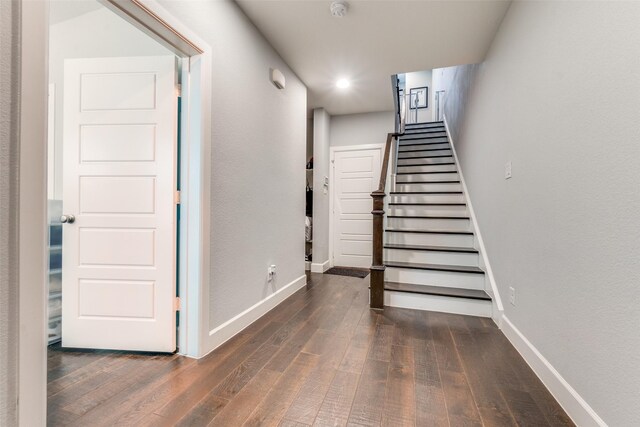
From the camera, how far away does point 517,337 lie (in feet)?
6.36

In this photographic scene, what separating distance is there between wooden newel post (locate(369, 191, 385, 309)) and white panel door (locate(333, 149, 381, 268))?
68.2 inches

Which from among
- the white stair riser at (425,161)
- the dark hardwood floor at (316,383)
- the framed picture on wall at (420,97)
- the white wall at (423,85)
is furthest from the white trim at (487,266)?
the framed picture on wall at (420,97)

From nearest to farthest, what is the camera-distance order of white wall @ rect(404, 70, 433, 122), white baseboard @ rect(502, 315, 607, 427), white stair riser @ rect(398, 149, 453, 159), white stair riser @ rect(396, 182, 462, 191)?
white baseboard @ rect(502, 315, 607, 427) < white stair riser @ rect(396, 182, 462, 191) < white stair riser @ rect(398, 149, 453, 159) < white wall @ rect(404, 70, 433, 122)

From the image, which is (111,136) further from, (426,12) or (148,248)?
(426,12)

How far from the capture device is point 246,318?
2260mm

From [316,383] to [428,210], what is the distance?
2843 mm

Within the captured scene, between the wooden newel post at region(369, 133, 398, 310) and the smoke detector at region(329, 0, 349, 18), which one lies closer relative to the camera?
the smoke detector at region(329, 0, 349, 18)

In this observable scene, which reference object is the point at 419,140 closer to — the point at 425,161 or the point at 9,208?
the point at 425,161

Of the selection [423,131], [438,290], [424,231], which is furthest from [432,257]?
[423,131]

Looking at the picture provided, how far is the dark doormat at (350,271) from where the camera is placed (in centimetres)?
411

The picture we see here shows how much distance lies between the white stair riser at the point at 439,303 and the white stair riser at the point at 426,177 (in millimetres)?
2024

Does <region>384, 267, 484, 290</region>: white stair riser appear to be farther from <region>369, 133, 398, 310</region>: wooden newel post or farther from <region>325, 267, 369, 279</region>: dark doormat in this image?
<region>325, 267, 369, 279</region>: dark doormat

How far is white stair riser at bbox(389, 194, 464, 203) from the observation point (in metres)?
3.78

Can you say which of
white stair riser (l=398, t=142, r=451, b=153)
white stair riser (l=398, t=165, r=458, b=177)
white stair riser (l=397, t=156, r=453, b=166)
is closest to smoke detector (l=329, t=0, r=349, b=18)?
white stair riser (l=398, t=165, r=458, b=177)
